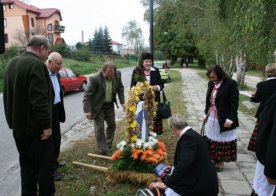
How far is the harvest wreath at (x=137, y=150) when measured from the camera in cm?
499

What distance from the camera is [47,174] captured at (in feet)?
13.2

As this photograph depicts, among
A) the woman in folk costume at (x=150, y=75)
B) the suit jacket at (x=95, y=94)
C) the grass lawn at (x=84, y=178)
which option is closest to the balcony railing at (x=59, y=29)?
the grass lawn at (x=84, y=178)

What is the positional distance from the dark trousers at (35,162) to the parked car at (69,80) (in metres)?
13.1

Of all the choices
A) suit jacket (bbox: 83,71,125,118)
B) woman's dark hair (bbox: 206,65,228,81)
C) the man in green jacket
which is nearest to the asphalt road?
the man in green jacket

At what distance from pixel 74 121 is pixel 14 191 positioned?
18.8 feet

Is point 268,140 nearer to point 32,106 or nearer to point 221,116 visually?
point 32,106

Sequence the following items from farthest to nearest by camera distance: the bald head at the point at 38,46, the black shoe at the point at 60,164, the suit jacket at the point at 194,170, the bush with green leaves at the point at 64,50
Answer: the bush with green leaves at the point at 64,50 → the black shoe at the point at 60,164 → the bald head at the point at 38,46 → the suit jacket at the point at 194,170

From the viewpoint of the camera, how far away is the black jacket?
8.56 ft

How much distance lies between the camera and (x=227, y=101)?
18.0 feet

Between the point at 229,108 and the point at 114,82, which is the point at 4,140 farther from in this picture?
the point at 229,108

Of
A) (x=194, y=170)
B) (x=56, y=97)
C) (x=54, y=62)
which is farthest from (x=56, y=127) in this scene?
(x=194, y=170)

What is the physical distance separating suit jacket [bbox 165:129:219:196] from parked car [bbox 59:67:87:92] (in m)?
14.2

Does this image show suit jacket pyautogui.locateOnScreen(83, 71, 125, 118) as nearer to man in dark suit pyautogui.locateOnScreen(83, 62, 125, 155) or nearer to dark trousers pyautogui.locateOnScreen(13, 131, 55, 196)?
man in dark suit pyautogui.locateOnScreen(83, 62, 125, 155)

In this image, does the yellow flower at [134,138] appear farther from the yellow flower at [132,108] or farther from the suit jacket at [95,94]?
the suit jacket at [95,94]
